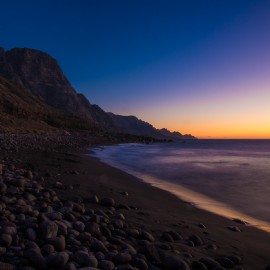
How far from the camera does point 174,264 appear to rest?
12.1 feet

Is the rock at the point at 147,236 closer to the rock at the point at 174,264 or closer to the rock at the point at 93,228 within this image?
the rock at the point at 93,228

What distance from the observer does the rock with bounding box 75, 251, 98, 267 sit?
11.1 feet

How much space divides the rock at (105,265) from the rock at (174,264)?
67 cm

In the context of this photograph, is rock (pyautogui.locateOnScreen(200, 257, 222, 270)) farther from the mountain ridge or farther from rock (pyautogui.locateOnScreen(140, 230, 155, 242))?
the mountain ridge

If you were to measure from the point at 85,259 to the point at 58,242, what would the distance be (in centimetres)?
49

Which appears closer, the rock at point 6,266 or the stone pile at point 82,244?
the rock at point 6,266

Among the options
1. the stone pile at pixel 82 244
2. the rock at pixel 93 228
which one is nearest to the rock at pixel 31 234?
the stone pile at pixel 82 244

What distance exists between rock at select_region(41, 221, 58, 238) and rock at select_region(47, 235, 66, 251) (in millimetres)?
157

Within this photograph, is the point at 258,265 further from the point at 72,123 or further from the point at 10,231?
the point at 72,123

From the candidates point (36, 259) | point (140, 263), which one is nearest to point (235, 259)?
point (140, 263)

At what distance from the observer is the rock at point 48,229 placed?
3943 millimetres

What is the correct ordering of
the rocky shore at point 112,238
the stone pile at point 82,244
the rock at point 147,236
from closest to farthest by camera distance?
the stone pile at point 82,244
the rocky shore at point 112,238
the rock at point 147,236

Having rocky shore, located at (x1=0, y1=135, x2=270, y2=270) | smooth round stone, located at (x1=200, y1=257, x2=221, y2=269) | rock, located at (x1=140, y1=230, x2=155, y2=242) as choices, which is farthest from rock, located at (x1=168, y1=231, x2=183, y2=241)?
smooth round stone, located at (x1=200, y1=257, x2=221, y2=269)

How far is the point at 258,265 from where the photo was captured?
4.23m
